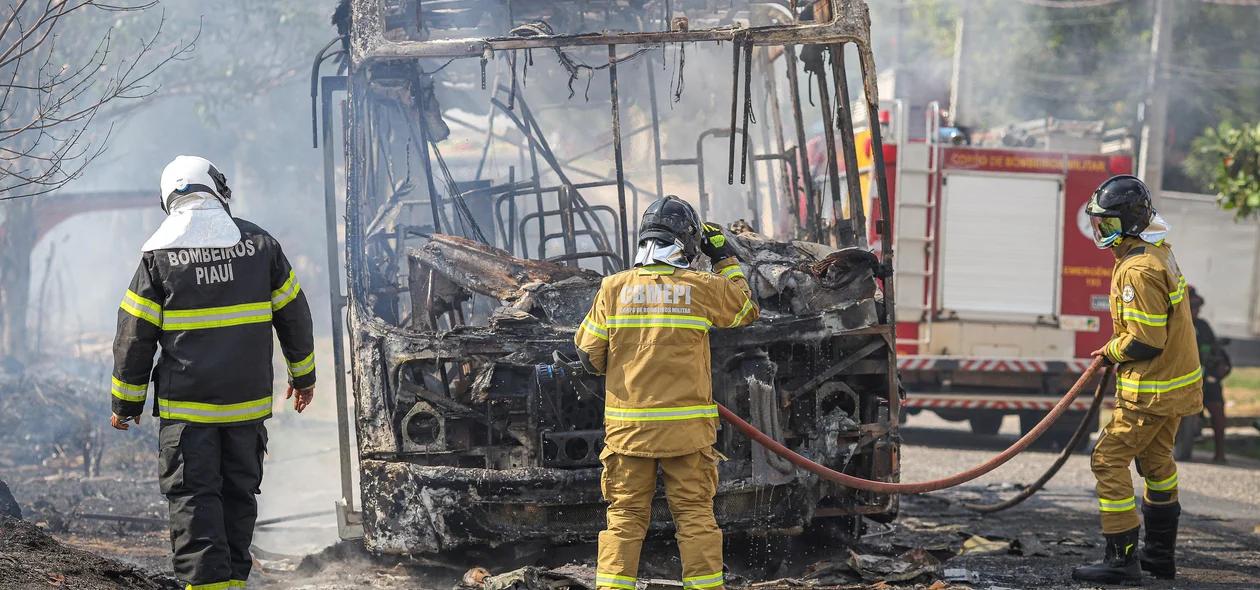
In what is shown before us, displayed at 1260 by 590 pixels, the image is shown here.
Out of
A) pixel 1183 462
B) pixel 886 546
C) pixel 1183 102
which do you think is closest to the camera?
pixel 886 546

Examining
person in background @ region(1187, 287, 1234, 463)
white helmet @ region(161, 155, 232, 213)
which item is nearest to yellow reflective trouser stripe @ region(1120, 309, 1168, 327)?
white helmet @ region(161, 155, 232, 213)

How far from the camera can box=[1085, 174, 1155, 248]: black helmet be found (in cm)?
548

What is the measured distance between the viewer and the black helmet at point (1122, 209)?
18.0 feet

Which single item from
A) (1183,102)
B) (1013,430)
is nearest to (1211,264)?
(1183,102)

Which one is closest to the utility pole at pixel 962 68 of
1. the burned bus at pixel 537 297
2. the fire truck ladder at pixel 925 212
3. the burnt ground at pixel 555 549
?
the fire truck ladder at pixel 925 212

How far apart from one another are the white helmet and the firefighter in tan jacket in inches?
55.8

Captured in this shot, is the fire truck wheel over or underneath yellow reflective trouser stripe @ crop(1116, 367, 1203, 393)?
underneath

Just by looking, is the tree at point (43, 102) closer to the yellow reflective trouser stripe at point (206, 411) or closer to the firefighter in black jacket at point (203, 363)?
the firefighter in black jacket at point (203, 363)

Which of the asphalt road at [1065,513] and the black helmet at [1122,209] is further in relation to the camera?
the asphalt road at [1065,513]

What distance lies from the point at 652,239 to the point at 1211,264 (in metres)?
17.0

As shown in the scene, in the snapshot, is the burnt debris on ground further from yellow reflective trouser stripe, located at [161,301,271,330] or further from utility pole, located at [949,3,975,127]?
Answer: utility pole, located at [949,3,975,127]

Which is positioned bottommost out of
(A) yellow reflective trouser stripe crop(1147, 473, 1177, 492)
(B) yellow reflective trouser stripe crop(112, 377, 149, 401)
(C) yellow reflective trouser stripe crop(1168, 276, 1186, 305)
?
→ (A) yellow reflective trouser stripe crop(1147, 473, 1177, 492)

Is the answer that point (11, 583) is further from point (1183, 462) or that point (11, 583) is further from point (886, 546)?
point (1183, 462)

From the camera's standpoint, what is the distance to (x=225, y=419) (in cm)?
414
